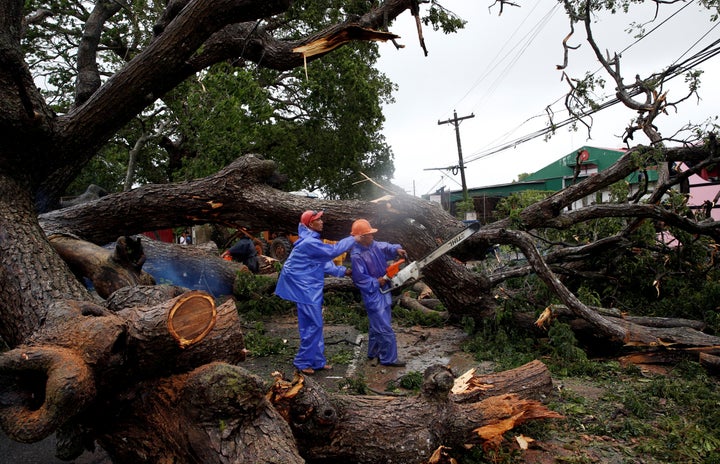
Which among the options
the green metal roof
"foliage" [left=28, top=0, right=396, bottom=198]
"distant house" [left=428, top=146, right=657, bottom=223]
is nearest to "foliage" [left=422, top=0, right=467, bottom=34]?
"foliage" [left=28, top=0, right=396, bottom=198]

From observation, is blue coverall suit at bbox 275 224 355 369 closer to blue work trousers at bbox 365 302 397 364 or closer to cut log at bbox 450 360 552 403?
blue work trousers at bbox 365 302 397 364

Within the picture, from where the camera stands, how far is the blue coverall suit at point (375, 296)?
561 centimetres

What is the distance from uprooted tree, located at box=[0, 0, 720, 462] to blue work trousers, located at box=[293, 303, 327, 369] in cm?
133

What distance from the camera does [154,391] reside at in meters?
2.81

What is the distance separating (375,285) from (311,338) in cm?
95

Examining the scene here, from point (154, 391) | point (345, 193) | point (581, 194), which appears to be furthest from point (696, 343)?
point (345, 193)

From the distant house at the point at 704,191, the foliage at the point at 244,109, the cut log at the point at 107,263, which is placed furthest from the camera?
the foliage at the point at 244,109

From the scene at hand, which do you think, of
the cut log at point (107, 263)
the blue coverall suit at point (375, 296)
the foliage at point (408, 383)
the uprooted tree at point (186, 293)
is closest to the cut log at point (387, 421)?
the uprooted tree at point (186, 293)

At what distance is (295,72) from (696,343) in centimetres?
1364

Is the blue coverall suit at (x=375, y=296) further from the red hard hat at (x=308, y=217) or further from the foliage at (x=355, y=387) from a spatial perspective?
the foliage at (x=355, y=387)

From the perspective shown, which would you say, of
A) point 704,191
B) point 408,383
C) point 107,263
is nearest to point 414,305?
point 408,383

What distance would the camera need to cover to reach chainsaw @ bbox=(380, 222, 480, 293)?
5324 millimetres

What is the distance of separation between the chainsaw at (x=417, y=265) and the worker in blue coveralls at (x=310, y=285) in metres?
0.57

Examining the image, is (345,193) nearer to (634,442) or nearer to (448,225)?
(448,225)
